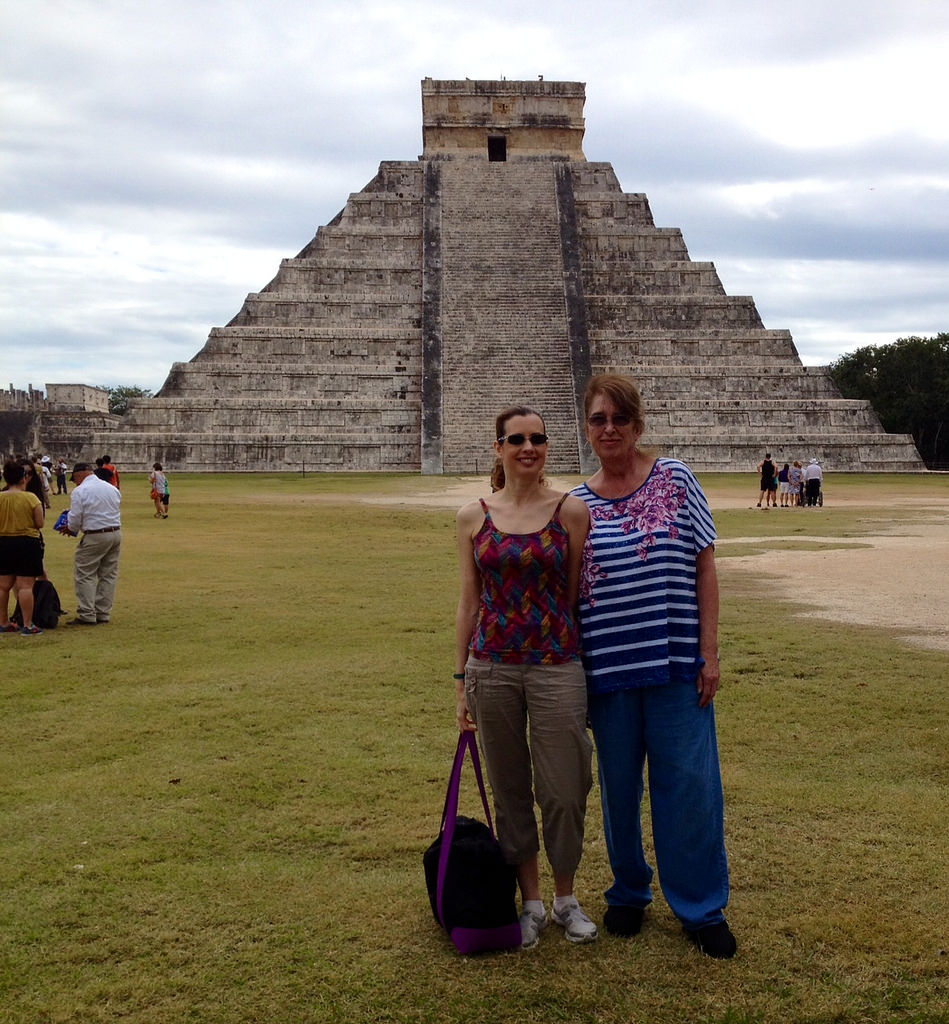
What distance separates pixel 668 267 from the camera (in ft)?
132

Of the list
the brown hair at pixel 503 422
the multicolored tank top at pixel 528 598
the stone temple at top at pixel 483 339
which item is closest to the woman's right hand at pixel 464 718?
the multicolored tank top at pixel 528 598

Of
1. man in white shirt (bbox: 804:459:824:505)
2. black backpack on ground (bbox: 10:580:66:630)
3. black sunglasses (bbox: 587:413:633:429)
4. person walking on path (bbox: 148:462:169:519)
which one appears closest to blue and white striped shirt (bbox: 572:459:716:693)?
black sunglasses (bbox: 587:413:633:429)

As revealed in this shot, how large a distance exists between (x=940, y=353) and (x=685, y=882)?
5654cm

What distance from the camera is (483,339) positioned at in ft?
120

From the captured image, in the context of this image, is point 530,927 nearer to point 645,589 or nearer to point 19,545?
point 645,589

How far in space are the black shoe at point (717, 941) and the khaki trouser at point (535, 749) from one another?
0.48m

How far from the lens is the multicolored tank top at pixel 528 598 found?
12.2 feet

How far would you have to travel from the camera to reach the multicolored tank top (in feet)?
12.2

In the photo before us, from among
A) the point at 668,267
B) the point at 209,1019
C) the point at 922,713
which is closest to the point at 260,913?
the point at 209,1019

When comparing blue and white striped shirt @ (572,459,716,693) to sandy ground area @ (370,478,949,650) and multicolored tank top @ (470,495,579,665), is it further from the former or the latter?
sandy ground area @ (370,478,949,650)

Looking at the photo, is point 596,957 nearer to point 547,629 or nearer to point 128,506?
point 547,629

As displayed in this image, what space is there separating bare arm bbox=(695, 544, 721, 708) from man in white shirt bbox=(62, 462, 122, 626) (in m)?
7.03

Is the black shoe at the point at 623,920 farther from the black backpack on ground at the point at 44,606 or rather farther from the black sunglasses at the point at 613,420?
the black backpack on ground at the point at 44,606

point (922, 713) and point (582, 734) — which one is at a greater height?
point (582, 734)
